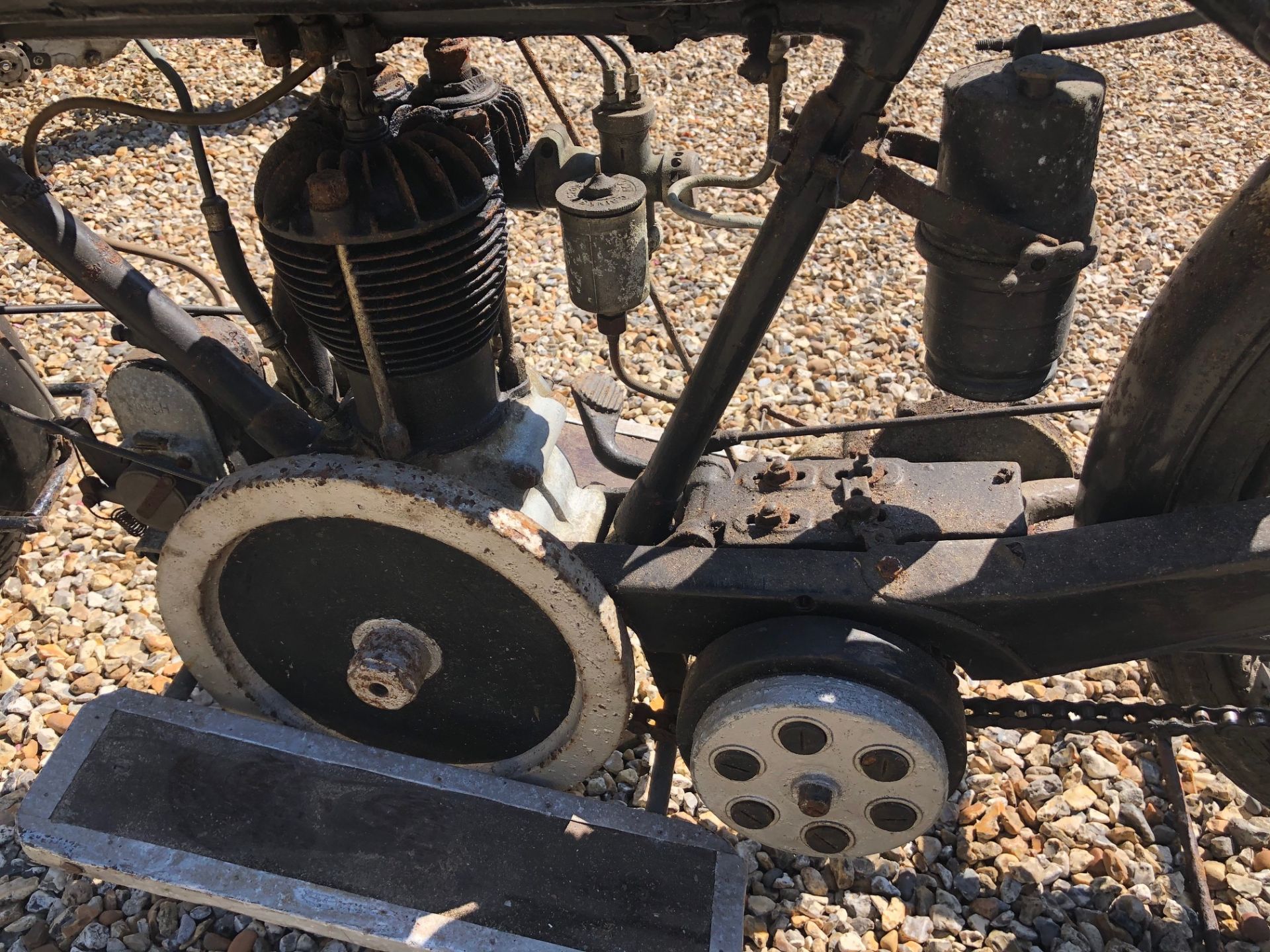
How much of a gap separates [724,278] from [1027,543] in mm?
2968

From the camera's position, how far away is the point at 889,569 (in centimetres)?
189

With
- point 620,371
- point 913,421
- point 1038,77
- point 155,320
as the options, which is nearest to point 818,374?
point 620,371

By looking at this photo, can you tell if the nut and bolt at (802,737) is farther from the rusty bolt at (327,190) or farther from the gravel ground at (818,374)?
the rusty bolt at (327,190)

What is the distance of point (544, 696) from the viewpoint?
214 cm

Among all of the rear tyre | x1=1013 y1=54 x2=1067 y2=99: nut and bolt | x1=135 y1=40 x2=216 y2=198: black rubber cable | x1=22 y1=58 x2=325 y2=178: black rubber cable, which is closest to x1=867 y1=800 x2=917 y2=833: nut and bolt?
the rear tyre

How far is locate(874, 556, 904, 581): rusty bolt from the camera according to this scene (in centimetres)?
189

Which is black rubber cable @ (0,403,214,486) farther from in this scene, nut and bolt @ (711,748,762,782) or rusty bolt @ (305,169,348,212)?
nut and bolt @ (711,748,762,782)

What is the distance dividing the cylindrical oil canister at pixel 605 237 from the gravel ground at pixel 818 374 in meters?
1.26

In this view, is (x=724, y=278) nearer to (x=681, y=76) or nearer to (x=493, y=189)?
(x=681, y=76)

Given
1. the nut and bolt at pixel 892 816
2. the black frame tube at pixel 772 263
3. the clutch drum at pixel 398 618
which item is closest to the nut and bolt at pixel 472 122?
the black frame tube at pixel 772 263

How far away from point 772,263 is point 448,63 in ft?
2.94

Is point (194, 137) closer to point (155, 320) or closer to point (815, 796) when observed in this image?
point (155, 320)

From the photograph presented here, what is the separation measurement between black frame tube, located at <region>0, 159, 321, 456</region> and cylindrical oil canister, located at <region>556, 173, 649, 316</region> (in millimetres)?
658

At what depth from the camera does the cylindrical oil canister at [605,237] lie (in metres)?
2.10
